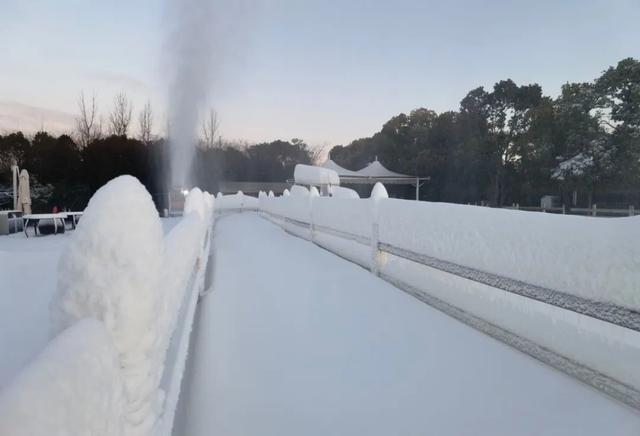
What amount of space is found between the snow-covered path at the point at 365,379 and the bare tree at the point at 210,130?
1578 inches

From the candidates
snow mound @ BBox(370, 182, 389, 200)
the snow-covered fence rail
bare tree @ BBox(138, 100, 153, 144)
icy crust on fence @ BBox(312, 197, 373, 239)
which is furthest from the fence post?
bare tree @ BBox(138, 100, 153, 144)

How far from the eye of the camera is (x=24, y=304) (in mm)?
3881

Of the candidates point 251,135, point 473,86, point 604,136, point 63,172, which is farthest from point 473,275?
point 251,135

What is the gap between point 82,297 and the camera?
115 cm

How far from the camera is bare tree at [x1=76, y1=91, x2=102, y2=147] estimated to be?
29234 millimetres

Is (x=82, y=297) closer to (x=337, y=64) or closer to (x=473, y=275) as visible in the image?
(x=473, y=275)

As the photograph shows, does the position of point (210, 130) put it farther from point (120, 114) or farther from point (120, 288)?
point (120, 288)

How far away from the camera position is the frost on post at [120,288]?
45.6 inches

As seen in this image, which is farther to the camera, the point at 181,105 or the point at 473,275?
the point at 181,105

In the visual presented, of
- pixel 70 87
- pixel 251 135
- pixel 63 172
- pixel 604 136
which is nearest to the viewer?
pixel 604 136

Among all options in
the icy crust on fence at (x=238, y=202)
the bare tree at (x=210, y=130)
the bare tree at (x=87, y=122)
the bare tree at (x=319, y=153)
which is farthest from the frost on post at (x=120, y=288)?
the bare tree at (x=319, y=153)

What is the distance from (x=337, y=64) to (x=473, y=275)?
1764cm

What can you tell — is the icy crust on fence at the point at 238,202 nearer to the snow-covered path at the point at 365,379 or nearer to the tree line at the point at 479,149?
the tree line at the point at 479,149

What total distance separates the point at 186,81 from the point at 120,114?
490 inches
